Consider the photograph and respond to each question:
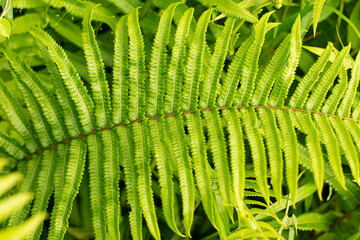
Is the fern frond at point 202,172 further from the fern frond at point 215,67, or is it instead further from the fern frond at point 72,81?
the fern frond at point 72,81

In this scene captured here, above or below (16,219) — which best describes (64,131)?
above

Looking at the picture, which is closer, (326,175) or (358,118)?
(358,118)

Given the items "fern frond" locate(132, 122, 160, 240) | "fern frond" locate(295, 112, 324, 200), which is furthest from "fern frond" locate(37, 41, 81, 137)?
"fern frond" locate(295, 112, 324, 200)

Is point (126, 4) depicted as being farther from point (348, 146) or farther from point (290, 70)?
point (348, 146)

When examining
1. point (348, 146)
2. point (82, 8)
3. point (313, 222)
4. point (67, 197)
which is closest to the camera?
point (67, 197)

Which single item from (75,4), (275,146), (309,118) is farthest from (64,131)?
(309,118)

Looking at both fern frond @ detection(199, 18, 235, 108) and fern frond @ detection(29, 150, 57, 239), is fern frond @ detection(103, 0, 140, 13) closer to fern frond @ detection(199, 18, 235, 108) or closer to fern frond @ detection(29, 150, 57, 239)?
fern frond @ detection(199, 18, 235, 108)

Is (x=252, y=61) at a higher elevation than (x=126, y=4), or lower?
lower

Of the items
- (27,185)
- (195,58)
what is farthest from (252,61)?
(27,185)

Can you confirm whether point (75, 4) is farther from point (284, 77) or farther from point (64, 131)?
point (284, 77)

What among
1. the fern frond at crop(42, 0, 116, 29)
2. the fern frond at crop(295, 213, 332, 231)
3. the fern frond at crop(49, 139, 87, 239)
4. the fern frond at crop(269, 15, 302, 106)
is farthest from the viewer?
the fern frond at crop(295, 213, 332, 231)

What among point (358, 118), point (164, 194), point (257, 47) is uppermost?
point (257, 47)
